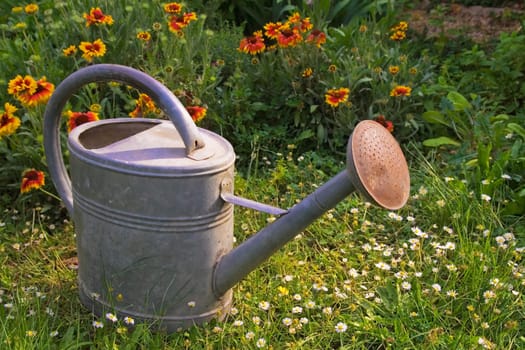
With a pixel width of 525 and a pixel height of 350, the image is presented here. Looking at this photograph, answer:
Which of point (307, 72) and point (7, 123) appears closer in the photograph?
point (7, 123)

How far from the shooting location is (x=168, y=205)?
1.80 m

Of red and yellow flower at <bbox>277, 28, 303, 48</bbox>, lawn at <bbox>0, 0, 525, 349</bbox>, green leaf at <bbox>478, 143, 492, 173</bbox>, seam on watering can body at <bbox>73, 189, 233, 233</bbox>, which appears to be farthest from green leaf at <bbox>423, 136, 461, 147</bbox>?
seam on watering can body at <bbox>73, 189, 233, 233</bbox>

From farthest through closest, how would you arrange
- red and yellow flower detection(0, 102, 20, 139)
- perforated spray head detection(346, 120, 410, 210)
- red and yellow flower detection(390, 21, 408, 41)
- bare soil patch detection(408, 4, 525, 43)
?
1. bare soil patch detection(408, 4, 525, 43)
2. red and yellow flower detection(390, 21, 408, 41)
3. red and yellow flower detection(0, 102, 20, 139)
4. perforated spray head detection(346, 120, 410, 210)

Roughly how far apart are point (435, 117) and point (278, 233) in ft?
4.91

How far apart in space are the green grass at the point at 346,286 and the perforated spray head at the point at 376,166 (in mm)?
408

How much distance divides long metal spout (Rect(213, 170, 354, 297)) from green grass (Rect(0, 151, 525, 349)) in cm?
16

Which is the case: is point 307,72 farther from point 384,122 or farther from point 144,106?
point 144,106

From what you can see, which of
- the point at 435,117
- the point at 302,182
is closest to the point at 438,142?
the point at 435,117

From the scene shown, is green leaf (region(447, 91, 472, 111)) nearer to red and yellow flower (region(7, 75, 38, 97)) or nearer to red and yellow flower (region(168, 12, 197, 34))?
red and yellow flower (region(168, 12, 197, 34))

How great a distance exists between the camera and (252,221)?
2531mm

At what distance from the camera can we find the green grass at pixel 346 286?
1.95 metres

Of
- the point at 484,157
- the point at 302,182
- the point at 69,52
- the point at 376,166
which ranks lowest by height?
the point at 302,182

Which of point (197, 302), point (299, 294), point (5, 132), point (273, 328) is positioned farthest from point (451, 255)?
point (5, 132)

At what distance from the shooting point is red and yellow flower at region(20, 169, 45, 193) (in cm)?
229
